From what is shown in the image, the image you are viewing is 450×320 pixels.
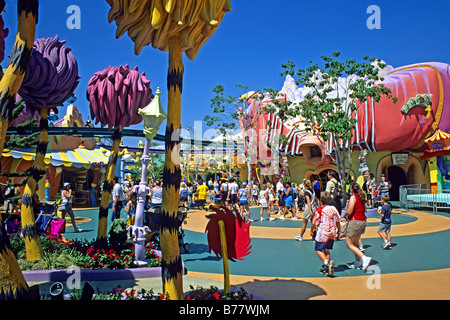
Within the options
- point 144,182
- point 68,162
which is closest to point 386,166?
point 68,162

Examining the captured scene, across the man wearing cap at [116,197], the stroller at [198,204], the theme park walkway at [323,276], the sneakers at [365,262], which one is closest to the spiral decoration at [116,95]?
the theme park walkway at [323,276]

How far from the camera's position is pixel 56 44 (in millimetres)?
6789

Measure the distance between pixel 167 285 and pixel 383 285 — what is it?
3594mm

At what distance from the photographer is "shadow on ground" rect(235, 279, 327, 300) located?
4.95 meters

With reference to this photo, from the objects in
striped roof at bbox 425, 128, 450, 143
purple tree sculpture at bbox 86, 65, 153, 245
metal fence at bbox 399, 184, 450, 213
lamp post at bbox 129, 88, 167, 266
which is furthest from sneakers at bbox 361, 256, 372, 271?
striped roof at bbox 425, 128, 450, 143

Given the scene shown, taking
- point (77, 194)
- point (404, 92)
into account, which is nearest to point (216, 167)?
point (77, 194)

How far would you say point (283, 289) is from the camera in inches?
208

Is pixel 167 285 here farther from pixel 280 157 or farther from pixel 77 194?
pixel 280 157

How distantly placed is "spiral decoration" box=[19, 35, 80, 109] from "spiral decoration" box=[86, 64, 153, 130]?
45 centimetres

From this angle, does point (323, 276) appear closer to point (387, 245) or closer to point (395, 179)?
point (387, 245)

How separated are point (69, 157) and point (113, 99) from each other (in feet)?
47.0

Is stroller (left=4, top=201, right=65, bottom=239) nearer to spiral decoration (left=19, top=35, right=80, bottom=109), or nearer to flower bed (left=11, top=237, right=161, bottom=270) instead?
flower bed (left=11, top=237, right=161, bottom=270)

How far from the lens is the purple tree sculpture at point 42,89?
6.04m
